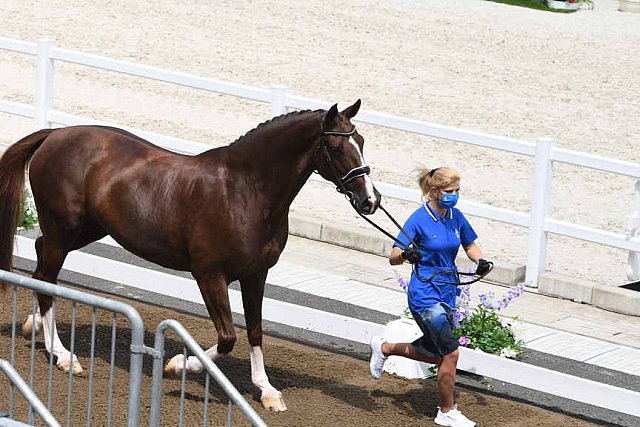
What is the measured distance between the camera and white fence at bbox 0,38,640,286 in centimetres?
1186

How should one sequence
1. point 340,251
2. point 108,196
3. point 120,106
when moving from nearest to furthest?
point 108,196 → point 340,251 → point 120,106

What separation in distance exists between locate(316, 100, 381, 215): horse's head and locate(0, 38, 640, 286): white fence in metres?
4.16

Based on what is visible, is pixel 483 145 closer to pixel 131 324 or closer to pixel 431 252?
pixel 431 252

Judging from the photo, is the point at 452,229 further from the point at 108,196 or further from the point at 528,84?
the point at 528,84

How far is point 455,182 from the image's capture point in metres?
8.23

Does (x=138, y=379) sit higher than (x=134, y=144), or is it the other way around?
(x=134, y=144)

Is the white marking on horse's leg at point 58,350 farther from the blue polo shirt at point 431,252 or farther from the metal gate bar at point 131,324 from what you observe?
the blue polo shirt at point 431,252

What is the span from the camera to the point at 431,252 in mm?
8273

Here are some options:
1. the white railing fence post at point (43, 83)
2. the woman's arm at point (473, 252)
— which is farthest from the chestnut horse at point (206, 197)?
the white railing fence post at point (43, 83)

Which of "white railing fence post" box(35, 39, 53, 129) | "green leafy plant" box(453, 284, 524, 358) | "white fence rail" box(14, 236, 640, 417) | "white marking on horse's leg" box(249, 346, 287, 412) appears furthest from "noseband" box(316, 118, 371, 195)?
"white railing fence post" box(35, 39, 53, 129)

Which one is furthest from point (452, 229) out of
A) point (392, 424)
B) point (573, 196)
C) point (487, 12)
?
point (487, 12)

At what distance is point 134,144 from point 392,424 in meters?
2.47

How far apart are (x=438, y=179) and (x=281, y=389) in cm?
173

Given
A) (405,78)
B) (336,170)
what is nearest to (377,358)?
(336,170)
